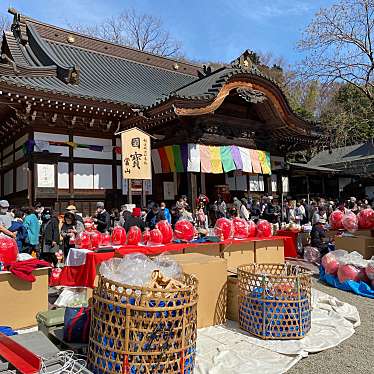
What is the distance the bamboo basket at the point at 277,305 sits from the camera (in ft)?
12.0

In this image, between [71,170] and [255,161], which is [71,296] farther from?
[255,161]

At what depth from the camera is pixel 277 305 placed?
3.65 m

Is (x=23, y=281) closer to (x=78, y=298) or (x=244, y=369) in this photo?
(x=78, y=298)

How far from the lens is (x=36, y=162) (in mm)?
10133

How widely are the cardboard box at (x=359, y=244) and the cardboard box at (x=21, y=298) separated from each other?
5.56 meters

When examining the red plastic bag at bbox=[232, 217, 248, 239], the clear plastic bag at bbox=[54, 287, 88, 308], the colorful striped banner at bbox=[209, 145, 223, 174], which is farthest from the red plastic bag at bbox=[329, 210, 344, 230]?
the clear plastic bag at bbox=[54, 287, 88, 308]

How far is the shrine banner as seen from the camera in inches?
383

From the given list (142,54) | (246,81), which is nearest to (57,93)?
(246,81)

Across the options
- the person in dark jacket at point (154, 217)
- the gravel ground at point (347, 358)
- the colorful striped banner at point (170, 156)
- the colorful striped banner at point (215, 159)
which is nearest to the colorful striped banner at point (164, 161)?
the colorful striped banner at point (170, 156)

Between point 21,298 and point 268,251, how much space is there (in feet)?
14.0

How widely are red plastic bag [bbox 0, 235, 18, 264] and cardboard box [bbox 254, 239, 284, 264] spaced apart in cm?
393

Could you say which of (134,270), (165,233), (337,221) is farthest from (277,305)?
(337,221)

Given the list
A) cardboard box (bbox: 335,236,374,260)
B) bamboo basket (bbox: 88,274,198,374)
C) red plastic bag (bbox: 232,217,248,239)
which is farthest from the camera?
cardboard box (bbox: 335,236,374,260)

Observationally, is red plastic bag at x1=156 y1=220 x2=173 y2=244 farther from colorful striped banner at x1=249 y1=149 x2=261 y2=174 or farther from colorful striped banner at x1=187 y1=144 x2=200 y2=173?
colorful striped banner at x1=249 y1=149 x2=261 y2=174
